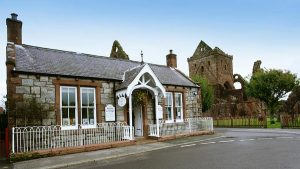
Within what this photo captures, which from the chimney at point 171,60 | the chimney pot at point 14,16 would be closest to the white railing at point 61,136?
the chimney pot at point 14,16

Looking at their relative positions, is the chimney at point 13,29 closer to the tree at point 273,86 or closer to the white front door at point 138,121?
the white front door at point 138,121

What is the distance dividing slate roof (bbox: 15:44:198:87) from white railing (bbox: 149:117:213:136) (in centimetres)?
267

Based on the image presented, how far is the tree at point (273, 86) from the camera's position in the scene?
3691cm

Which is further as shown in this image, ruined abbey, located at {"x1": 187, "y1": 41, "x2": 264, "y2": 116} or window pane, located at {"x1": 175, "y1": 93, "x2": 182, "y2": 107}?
ruined abbey, located at {"x1": 187, "y1": 41, "x2": 264, "y2": 116}

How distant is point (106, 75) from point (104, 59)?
3.02m

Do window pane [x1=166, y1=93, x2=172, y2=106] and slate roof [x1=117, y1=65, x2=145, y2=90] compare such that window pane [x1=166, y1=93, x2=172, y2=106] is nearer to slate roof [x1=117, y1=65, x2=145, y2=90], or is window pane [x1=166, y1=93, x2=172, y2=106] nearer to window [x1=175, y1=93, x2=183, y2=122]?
window [x1=175, y1=93, x2=183, y2=122]

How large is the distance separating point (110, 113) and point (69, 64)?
11.6ft

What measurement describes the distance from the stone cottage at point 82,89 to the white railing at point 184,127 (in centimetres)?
36

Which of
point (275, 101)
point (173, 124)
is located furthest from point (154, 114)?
point (275, 101)

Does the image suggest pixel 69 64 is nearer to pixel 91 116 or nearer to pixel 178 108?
pixel 91 116

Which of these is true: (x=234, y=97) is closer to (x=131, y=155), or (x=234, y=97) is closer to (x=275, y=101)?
(x=275, y=101)

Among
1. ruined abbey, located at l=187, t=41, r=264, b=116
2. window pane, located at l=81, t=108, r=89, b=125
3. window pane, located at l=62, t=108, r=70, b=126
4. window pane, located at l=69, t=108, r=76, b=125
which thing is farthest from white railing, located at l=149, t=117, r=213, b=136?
ruined abbey, located at l=187, t=41, r=264, b=116

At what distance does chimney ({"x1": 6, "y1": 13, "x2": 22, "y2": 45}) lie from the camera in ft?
47.9

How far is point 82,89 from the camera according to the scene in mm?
14680
